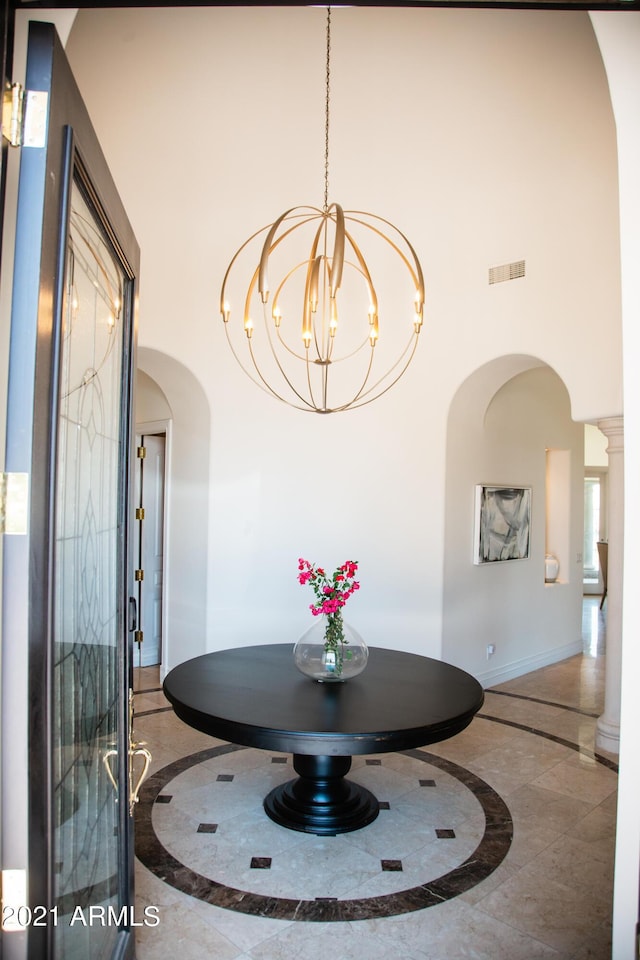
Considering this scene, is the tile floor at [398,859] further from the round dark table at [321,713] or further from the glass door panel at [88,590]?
the glass door panel at [88,590]

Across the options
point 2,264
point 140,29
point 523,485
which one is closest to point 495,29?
point 140,29

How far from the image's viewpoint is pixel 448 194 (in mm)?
4902

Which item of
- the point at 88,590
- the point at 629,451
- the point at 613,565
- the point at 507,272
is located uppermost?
the point at 507,272

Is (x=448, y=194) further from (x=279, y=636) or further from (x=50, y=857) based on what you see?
(x=50, y=857)

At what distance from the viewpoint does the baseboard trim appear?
18.4ft

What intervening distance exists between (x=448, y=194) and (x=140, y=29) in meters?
2.52

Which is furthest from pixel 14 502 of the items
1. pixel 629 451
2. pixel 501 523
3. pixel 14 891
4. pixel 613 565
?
pixel 501 523

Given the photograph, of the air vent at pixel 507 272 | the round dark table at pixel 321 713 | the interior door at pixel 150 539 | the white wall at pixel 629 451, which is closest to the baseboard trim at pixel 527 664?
the round dark table at pixel 321 713

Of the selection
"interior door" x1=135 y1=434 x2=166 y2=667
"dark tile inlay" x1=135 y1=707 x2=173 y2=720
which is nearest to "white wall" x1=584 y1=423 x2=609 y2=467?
"interior door" x1=135 y1=434 x2=166 y2=667

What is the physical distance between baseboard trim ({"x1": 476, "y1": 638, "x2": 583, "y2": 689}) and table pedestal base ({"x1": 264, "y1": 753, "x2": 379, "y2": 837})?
2478 millimetres

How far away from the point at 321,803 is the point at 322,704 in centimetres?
69

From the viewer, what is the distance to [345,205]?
501cm

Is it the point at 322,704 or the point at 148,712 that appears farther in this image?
the point at 148,712

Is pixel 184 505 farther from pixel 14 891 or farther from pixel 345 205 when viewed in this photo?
pixel 14 891
